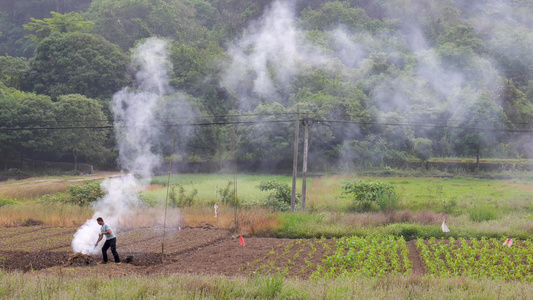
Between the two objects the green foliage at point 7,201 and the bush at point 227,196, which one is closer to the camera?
the bush at point 227,196

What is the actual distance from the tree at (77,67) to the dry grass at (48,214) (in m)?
25.7

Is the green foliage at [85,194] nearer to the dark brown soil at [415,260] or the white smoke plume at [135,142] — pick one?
the white smoke plume at [135,142]

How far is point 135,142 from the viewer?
31.9 m

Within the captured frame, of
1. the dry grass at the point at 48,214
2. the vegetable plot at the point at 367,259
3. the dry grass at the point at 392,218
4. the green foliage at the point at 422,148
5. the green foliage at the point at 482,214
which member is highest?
the green foliage at the point at 422,148

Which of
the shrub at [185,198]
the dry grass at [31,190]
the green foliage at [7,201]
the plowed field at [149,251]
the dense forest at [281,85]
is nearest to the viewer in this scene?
the plowed field at [149,251]

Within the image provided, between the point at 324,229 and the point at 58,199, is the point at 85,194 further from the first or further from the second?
the point at 324,229

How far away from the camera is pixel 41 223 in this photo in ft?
78.9

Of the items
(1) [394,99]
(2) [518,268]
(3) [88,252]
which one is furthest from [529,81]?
(3) [88,252]

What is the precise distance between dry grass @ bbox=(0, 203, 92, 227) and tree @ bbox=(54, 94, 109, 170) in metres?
15.4

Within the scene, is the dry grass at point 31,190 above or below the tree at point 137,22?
below

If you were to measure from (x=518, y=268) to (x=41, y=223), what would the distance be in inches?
808

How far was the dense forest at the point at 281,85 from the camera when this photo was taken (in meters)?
41.4

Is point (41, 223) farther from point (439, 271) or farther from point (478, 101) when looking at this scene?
point (478, 101)

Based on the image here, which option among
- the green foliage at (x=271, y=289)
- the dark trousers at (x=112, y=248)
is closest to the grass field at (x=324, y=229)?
the green foliage at (x=271, y=289)
